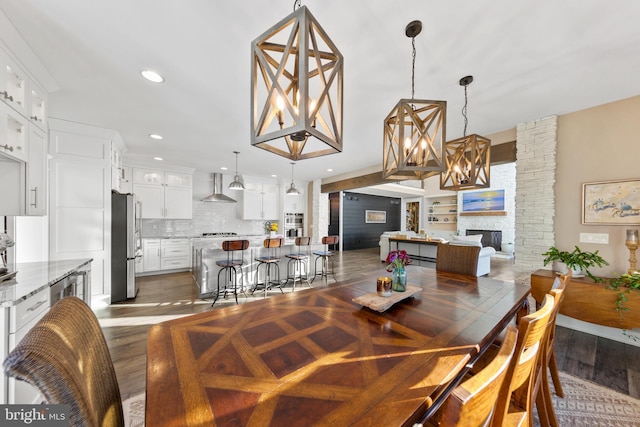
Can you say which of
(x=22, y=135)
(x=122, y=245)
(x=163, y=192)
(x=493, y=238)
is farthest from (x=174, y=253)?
(x=493, y=238)

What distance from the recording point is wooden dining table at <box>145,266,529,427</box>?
2.21 feet

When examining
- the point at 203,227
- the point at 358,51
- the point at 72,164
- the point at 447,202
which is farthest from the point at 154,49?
the point at 447,202

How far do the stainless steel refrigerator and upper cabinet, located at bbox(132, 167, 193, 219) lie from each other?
1756 millimetres

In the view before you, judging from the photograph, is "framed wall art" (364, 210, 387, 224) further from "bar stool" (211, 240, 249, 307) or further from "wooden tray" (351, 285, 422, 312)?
"wooden tray" (351, 285, 422, 312)

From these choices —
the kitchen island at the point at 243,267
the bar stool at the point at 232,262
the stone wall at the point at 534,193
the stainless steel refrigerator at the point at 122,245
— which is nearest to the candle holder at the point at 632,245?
the stone wall at the point at 534,193

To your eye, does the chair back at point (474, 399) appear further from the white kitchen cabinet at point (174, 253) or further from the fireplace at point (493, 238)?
the fireplace at point (493, 238)

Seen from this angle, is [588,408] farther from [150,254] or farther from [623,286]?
[150,254]

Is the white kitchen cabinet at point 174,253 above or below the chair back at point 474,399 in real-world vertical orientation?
below

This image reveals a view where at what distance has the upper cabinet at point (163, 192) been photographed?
17.6ft

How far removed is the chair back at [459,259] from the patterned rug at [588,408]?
1.01 metres

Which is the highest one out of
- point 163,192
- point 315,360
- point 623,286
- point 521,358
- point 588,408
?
point 163,192

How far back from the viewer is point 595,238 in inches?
107

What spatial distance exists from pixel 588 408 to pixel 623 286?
144 cm

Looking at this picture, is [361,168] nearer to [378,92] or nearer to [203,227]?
[378,92]
